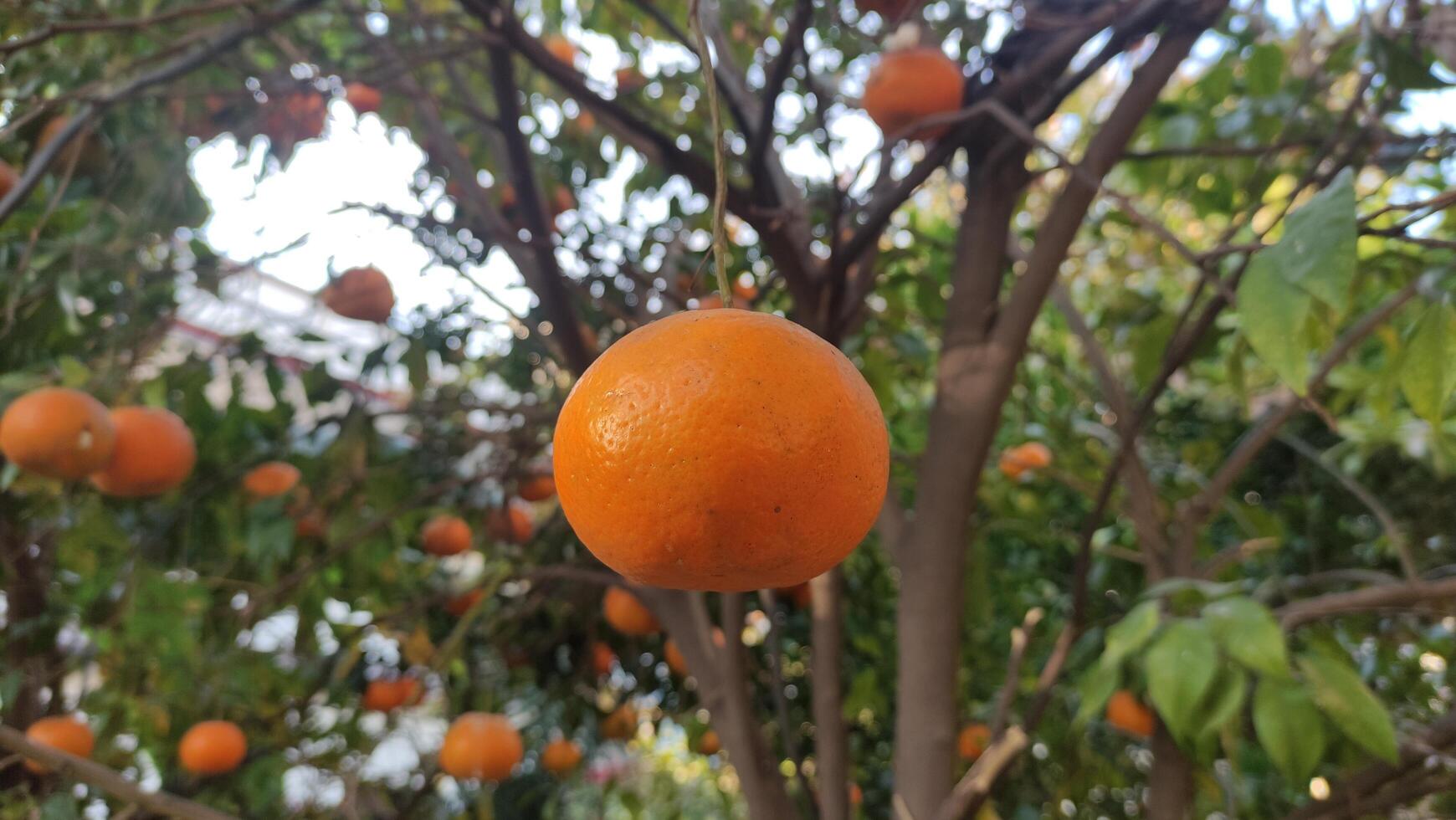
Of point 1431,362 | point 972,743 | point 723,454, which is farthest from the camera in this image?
point 972,743

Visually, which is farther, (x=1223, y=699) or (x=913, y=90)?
(x=913, y=90)

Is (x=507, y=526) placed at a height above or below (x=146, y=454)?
below

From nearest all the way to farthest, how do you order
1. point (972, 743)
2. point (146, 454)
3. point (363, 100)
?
1. point (146, 454)
2. point (972, 743)
3. point (363, 100)

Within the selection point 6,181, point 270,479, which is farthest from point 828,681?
point 6,181

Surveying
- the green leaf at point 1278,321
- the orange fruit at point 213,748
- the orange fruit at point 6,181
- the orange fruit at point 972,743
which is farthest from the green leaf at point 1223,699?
the orange fruit at point 6,181

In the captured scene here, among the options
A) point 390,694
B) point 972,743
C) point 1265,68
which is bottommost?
point 390,694

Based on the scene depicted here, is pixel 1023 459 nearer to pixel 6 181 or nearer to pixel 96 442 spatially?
pixel 96 442

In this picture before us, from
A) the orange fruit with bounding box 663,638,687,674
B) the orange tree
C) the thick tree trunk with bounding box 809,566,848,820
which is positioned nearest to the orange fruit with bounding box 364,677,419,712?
the orange tree
